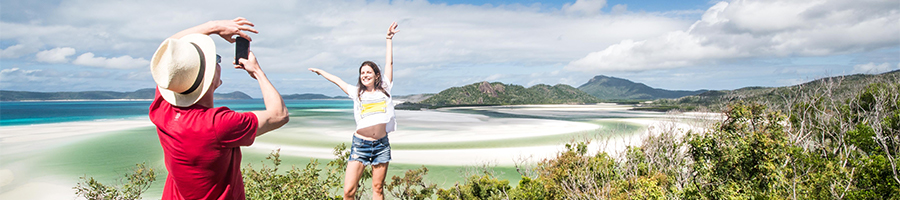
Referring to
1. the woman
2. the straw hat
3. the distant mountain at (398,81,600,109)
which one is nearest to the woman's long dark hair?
the woman

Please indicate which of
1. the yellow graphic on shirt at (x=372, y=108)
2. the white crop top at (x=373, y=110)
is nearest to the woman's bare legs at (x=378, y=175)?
the white crop top at (x=373, y=110)

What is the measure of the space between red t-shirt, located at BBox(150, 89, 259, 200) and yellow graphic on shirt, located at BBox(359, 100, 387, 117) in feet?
4.82

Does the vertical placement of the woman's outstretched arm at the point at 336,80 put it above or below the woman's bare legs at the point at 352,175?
above

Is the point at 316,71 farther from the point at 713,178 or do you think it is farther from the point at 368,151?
the point at 713,178

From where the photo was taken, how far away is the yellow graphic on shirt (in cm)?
324

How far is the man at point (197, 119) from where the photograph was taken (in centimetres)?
153

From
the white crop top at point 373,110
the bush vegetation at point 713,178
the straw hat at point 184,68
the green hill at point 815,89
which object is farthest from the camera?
the green hill at point 815,89

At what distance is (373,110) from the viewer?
3.24 meters

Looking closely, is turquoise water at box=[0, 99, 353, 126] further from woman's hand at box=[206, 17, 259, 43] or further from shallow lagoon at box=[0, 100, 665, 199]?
woman's hand at box=[206, 17, 259, 43]

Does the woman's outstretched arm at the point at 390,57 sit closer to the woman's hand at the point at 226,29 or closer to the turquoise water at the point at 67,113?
the woman's hand at the point at 226,29

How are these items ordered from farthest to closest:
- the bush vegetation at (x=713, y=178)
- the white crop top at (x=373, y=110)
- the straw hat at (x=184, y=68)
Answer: the bush vegetation at (x=713, y=178), the white crop top at (x=373, y=110), the straw hat at (x=184, y=68)

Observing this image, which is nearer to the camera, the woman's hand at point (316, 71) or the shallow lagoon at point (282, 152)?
the woman's hand at point (316, 71)

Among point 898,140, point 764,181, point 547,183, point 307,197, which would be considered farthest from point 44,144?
point 898,140

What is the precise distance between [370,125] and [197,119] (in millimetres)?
1616
